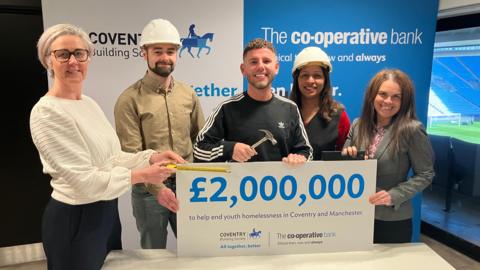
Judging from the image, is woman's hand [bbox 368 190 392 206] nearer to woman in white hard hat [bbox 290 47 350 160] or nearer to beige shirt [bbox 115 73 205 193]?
woman in white hard hat [bbox 290 47 350 160]

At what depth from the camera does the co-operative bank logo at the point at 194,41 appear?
9.44 feet

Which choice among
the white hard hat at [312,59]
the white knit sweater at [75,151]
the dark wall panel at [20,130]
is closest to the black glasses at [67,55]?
the white knit sweater at [75,151]

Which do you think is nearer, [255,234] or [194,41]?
[255,234]

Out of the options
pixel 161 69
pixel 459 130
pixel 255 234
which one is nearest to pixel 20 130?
pixel 161 69

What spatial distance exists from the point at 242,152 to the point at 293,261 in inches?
19.8

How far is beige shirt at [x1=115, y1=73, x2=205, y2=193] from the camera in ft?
6.77

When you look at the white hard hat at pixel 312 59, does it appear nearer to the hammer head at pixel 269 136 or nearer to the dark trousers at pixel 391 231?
the hammer head at pixel 269 136

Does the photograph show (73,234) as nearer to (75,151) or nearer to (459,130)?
(75,151)

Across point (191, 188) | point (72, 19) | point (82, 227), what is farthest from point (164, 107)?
point (72, 19)

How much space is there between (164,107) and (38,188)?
192 centimetres

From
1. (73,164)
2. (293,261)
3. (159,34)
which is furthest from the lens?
(159,34)

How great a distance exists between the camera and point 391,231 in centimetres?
188

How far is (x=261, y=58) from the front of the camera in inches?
70.8

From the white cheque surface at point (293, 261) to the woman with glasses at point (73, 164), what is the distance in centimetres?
18
